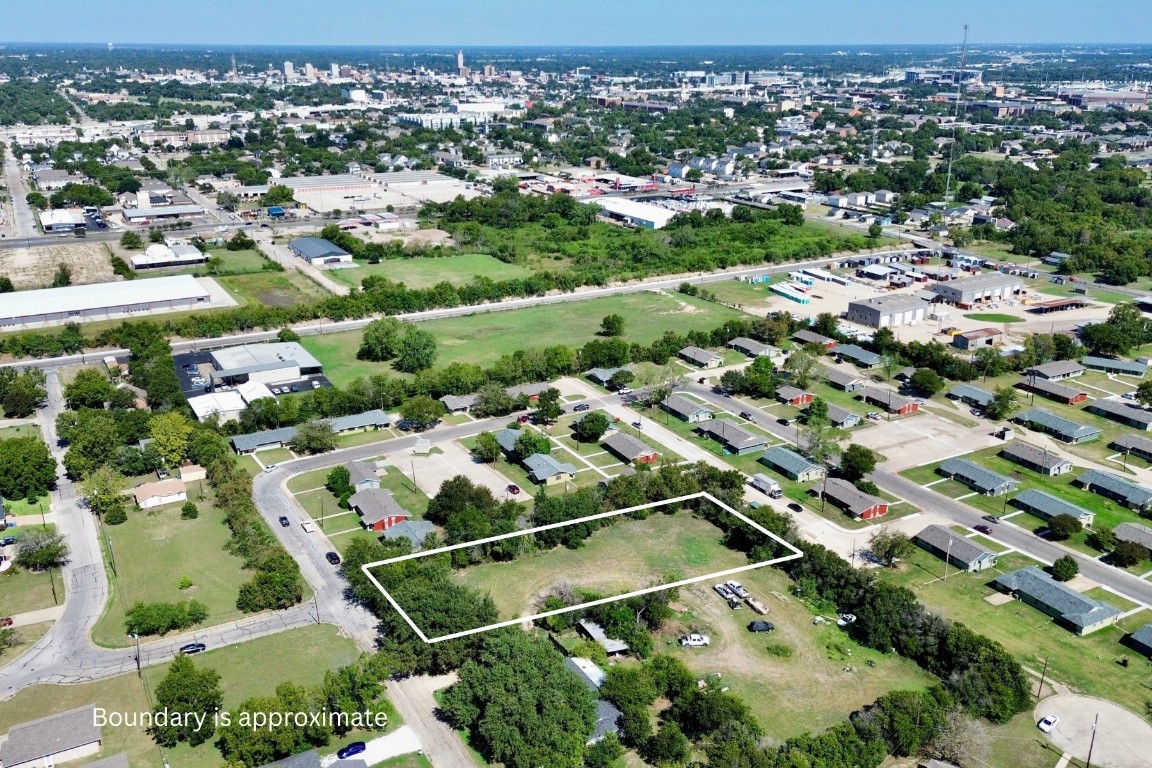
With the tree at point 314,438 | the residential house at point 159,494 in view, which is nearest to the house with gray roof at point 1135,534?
A: the tree at point 314,438

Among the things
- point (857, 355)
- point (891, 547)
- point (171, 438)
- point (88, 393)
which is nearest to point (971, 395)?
point (857, 355)

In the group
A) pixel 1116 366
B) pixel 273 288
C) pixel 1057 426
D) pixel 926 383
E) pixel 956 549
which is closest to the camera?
pixel 956 549

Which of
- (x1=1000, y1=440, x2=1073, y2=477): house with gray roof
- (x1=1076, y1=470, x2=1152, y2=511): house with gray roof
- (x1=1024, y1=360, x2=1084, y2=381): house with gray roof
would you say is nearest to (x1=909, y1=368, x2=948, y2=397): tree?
(x1=1024, y1=360, x2=1084, y2=381): house with gray roof

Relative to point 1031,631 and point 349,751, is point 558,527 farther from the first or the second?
→ point 1031,631

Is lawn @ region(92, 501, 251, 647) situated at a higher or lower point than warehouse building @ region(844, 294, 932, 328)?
lower

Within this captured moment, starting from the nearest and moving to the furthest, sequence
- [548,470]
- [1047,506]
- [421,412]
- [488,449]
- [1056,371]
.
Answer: [1047,506], [548,470], [488,449], [421,412], [1056,371]

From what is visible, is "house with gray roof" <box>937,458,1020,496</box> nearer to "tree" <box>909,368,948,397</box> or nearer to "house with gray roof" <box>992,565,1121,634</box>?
"house with gray roof" <box>992,565,1121,634</box>

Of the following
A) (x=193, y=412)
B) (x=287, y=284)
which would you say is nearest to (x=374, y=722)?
(x=193, y=412)
